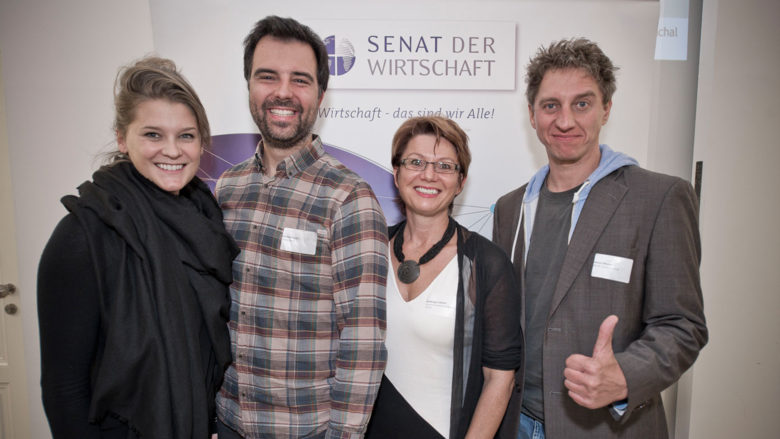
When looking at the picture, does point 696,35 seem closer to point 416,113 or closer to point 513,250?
point 416,113

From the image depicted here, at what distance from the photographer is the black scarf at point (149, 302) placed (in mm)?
1094

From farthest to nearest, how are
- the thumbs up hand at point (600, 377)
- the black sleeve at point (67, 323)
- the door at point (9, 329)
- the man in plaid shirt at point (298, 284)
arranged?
the door at point (9, 329) < the man in plaid shirt at point (298, 284) < the thumbs up hand at point (600, 377) < the black sleeve at point (67, 323)

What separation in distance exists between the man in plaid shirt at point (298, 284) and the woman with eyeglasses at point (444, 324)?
0.56 ft

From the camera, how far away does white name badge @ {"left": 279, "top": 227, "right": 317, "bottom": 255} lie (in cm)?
137

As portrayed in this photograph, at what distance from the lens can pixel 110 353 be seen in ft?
3.55

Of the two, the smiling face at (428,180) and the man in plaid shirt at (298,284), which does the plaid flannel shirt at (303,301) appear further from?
the smiling face at (428,180)

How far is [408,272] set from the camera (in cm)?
147

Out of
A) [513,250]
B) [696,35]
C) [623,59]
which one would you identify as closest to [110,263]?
[513,250]

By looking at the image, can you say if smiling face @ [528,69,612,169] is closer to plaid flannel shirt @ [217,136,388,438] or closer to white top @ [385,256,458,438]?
white top @ [385,256,458,438]

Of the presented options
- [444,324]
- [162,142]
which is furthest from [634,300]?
[162,142]

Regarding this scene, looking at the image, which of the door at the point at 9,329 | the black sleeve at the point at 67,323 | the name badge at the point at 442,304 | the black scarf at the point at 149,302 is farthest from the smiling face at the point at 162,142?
the door at the point at 9,329

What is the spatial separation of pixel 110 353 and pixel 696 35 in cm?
327

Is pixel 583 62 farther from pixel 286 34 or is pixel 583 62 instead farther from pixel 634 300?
pixel 286 34

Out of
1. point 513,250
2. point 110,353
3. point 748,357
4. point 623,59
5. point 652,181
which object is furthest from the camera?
point 748,357
